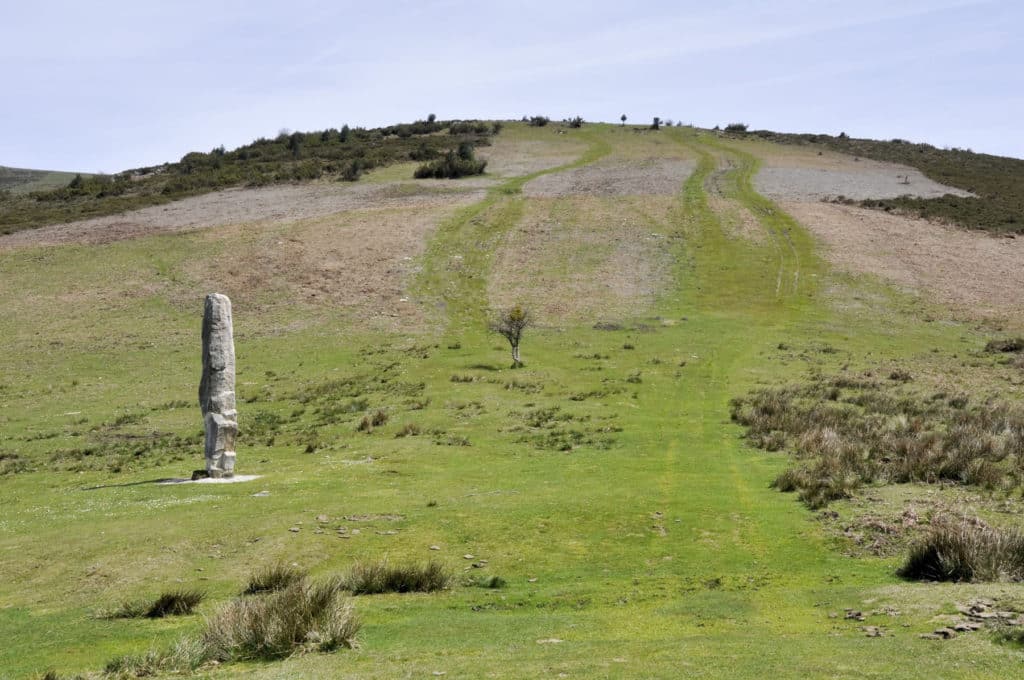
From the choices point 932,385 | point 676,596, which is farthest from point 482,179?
point 676,596

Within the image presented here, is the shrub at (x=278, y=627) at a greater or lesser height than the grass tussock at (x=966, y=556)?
lesser

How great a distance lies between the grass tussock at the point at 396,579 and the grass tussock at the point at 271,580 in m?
→ 0.91

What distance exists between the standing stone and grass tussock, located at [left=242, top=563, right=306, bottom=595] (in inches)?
422

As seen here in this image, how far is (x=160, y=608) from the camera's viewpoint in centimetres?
1484

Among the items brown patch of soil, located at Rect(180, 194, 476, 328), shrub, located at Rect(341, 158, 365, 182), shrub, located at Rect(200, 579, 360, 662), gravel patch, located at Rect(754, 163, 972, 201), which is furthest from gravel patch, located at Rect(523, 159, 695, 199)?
shrub, located at Rect(200, 579, 360, 662)

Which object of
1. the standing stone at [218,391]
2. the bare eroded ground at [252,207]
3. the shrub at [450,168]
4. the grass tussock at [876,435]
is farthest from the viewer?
the shrub at [450,168]

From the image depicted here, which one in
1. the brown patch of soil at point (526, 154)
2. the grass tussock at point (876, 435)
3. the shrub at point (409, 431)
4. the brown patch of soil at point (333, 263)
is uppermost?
the brown patch of soil at point (526, 154)

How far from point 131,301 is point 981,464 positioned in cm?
5219

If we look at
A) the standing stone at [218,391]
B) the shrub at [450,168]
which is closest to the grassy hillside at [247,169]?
the shrub at [450,168]

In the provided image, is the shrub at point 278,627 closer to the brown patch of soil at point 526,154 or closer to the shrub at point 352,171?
the shrub at point 352,171

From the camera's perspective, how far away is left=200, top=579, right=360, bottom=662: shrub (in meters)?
12.3

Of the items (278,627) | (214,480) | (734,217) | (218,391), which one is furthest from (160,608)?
(734,217)

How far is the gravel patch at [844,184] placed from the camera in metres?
88.9

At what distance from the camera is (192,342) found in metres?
52.2
